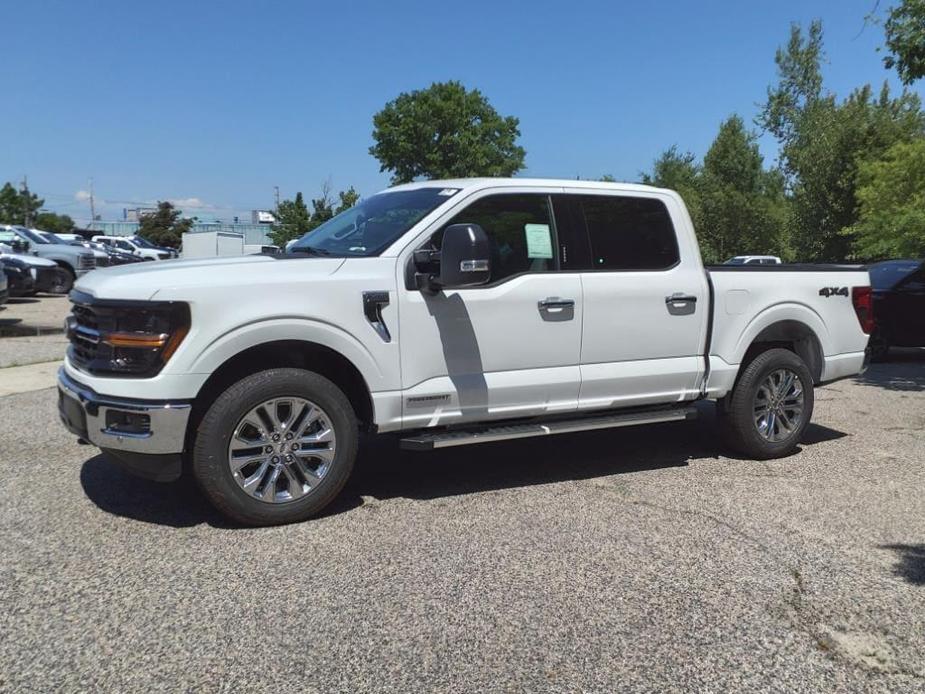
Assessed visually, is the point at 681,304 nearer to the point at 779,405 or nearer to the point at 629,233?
the point at 629,233

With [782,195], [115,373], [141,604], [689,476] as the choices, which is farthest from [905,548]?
[782,195]

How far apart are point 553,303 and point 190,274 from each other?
2.16m

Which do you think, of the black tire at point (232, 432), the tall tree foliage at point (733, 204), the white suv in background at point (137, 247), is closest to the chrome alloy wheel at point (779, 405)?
the black tire at point (232, 432)

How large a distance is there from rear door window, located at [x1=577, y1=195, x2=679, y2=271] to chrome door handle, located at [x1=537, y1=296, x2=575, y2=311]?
39 cm

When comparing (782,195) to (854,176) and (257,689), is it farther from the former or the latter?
(257,689)

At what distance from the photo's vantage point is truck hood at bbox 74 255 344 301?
4.07 m

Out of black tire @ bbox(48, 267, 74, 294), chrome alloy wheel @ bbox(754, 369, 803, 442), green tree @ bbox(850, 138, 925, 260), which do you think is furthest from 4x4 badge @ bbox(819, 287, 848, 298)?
black tire @ bbox(48, 267, 74, 294)

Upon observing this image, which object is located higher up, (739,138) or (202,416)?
(739,138)

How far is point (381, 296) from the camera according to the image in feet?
14.9

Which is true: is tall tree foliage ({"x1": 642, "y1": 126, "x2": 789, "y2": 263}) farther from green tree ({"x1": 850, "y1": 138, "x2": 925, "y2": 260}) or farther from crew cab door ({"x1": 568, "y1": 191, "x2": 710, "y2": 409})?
crew cab door ({"x1": 568, "y1": 191, "x2": 710, "y2": 409})

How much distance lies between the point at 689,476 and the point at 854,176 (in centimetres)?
3764

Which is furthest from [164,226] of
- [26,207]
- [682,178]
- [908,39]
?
[908,39]

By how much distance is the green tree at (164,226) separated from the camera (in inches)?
2923

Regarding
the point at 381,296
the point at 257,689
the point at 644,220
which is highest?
the point at 644,220
